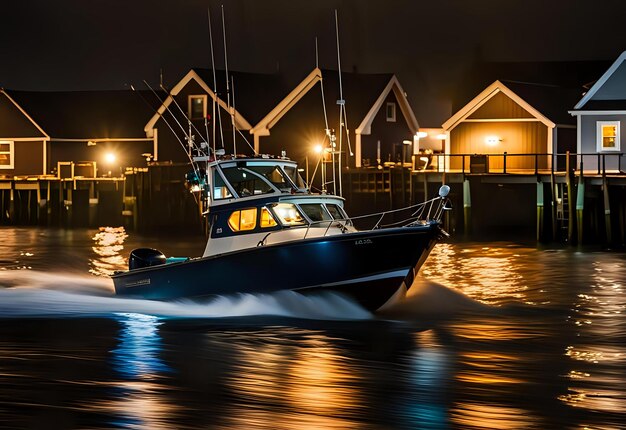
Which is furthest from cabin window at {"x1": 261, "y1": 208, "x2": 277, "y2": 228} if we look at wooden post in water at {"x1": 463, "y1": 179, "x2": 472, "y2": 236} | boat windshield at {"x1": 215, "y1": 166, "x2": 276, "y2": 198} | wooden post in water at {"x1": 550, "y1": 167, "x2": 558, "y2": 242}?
wooden post in water at {"x1": 463, "y1": 179, "x2": 472, "y2": 236}

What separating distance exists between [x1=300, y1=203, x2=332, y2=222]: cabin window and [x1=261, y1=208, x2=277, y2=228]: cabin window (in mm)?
687

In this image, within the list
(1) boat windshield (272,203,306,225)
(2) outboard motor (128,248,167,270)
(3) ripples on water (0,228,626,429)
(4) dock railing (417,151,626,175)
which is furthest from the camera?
(4) dock railing (417,151,626,175)

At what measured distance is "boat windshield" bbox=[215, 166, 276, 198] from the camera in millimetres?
24562

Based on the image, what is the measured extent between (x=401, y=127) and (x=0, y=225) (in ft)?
77.1

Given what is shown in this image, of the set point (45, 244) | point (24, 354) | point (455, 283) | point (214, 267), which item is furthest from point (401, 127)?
point (24, 354)

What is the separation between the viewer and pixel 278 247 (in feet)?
73.2

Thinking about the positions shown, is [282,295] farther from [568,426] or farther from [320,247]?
[568,426]

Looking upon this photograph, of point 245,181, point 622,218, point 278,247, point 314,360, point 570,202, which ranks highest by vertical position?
point 245,181

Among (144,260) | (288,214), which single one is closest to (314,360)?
(288,214)

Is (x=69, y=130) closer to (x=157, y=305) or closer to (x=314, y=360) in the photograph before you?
(x=157, y=305)

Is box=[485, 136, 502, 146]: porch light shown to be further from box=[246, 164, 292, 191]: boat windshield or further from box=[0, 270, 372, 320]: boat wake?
box=[246, 164, 292, 191]: boat windshield

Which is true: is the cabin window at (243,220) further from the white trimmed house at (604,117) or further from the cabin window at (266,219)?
the white trimmed house at (604,117)

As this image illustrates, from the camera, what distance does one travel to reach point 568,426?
14875mm

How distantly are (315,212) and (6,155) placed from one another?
184 feet
